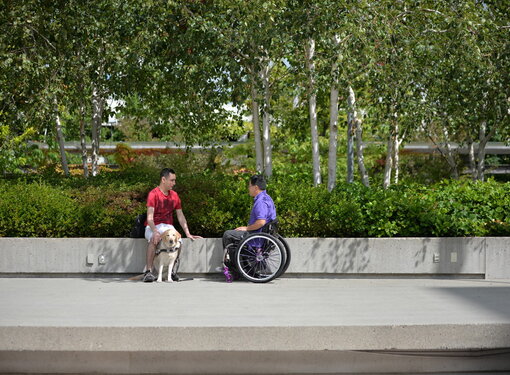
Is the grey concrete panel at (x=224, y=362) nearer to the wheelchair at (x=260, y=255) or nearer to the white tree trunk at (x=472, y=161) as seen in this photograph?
the wheelchair at (x=260, y=255)

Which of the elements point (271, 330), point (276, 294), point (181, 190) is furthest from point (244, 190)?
point (271, 330)

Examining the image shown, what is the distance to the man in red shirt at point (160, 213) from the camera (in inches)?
383

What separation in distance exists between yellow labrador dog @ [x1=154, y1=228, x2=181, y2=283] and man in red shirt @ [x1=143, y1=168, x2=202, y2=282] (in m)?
0.09

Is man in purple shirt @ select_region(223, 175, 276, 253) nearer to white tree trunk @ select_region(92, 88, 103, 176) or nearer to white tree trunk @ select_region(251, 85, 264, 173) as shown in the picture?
white tree trunk @ select_region(251, 85, 264, 173)

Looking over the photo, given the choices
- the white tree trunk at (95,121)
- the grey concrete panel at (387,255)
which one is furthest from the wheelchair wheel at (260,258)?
the white tree trunk at (95,121)

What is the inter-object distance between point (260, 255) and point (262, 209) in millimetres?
608

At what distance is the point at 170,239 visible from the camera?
31.2 feet

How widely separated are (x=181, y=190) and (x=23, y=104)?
15.6 ft

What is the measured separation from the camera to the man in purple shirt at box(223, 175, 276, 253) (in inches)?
380

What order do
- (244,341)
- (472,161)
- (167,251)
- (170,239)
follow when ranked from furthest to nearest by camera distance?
(472,161) < (167,251) < (170,239) < (244,341)

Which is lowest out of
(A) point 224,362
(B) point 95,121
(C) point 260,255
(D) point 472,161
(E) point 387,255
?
(A) point 224,362

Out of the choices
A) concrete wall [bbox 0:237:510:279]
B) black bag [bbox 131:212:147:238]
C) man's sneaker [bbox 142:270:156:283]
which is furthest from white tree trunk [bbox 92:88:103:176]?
man's sneaker [bbox 142:270:156:283]

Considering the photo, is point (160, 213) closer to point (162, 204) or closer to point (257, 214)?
point (162, 204)

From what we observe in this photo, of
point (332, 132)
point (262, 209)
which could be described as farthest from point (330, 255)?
point (332, 132)
